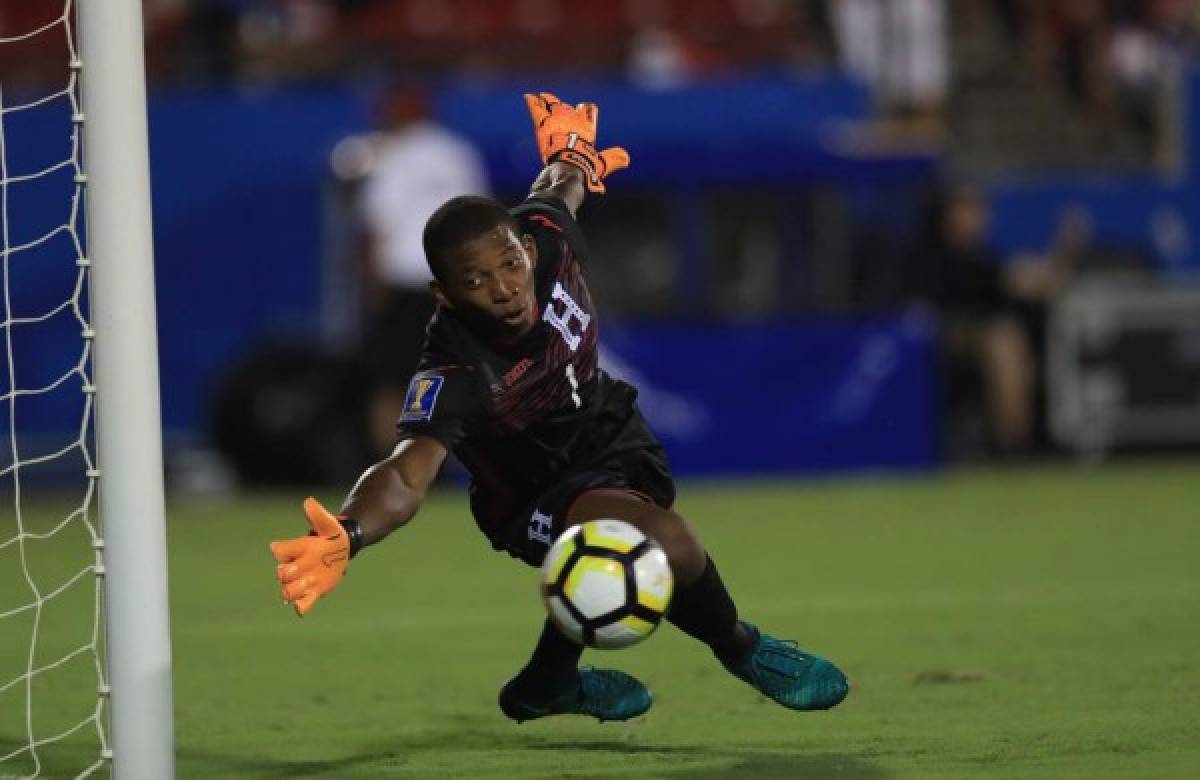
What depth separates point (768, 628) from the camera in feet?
25.4

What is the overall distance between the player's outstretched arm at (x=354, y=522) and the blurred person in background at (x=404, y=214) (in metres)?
8.65

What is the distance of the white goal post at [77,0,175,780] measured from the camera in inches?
180

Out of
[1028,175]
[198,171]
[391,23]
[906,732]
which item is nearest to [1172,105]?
[1028,175]

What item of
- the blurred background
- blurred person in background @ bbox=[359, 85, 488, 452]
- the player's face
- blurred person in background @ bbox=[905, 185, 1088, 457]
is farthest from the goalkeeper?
blurred person in background @ bbox=[905, 185, 1088, 457]

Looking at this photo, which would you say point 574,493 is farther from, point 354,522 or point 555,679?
point 354,522

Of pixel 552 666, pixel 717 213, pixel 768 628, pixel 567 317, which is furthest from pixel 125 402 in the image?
pixel 717 213

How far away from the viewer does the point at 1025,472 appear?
1456 centimetres

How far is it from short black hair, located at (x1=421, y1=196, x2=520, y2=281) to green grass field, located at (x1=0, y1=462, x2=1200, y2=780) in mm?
1249

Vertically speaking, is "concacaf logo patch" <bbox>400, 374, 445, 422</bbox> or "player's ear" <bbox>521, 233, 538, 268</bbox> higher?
"player's ear" <bbox>521, 233, 538, 268</bbox>

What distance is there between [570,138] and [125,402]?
1943 millimetres

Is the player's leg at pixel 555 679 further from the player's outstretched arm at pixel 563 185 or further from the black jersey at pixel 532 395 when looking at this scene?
the player's outstretched arm at pixel 563 185

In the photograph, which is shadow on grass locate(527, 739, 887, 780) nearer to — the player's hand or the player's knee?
the player's knee

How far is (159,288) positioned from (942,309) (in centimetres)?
597

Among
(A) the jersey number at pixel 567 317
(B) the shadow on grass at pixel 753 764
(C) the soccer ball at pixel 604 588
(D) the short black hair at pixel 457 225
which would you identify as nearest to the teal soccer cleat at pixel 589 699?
(B) the shadow on grass at pixel 753 764
